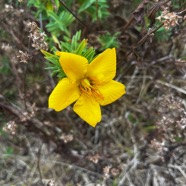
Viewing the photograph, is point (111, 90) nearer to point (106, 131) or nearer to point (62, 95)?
point (62, 95)

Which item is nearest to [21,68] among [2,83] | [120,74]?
[2,83]

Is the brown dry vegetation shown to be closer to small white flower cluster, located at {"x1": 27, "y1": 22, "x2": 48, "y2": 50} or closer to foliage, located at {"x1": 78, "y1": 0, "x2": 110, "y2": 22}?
foliage, located at {"x1": 78, "y1": 0, "x2": 110, "y2": 22}

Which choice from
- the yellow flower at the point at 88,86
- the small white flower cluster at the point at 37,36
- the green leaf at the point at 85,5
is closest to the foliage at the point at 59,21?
the green leaf at the point at 85,5

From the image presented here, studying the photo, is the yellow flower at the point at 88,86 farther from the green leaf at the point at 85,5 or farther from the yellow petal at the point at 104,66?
the green leaf at the point at 85,5

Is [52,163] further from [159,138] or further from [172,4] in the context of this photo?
[172,4]

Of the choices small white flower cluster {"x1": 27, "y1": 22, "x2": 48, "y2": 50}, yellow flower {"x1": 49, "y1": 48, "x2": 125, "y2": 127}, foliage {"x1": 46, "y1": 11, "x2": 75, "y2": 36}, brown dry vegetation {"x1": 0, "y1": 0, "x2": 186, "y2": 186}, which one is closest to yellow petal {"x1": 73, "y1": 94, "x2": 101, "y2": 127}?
yellow flower {"x1": 49, "y1": 48, "x2": 125, "y2": 127}

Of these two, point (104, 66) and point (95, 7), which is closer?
point (104, 66)

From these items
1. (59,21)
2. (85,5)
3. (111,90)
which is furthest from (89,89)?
(85,5)
